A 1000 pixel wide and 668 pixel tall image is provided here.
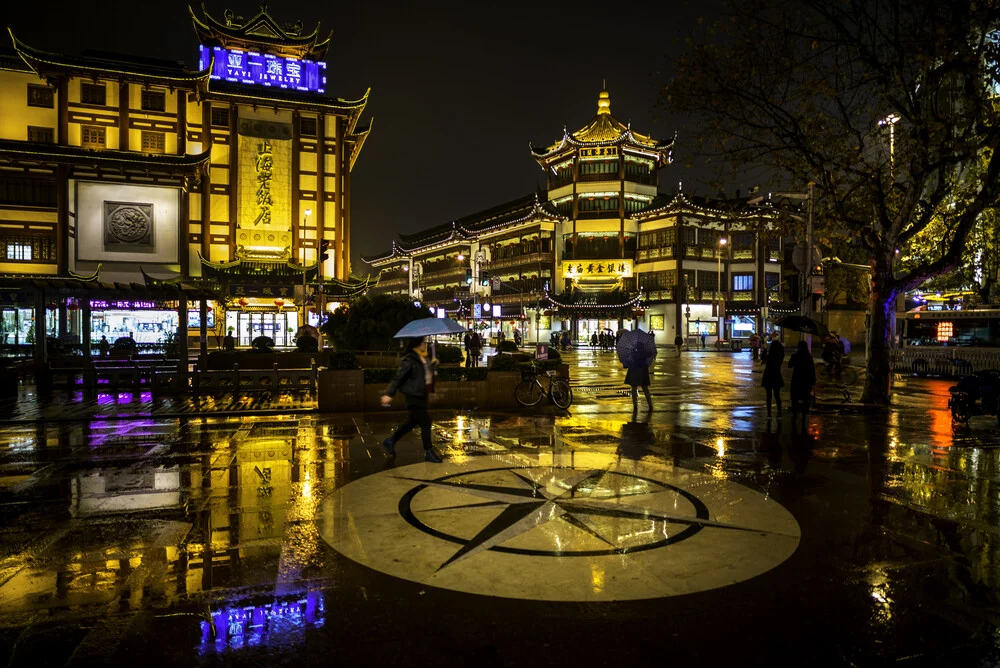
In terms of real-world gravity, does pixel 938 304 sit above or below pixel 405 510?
above

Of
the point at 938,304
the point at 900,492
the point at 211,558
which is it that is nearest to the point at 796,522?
the point at 900,492

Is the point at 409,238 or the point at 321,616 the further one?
the point at 409,238

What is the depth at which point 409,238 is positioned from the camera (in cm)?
8794

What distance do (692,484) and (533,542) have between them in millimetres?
2975

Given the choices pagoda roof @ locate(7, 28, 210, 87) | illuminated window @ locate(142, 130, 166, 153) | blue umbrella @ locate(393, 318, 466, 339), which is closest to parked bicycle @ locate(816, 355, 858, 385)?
blue umbrella @ locate(393, 318, 466, 339)

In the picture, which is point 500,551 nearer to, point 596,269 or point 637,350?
point 637,350

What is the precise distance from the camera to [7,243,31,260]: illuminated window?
34.5 metres

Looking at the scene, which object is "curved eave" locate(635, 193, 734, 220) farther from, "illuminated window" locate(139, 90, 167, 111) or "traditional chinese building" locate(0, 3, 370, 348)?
"illuminated window" locate(139, 90, 167, 111)

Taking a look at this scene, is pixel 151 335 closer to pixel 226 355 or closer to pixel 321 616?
pixel 226 355

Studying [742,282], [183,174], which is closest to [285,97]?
[183,174]

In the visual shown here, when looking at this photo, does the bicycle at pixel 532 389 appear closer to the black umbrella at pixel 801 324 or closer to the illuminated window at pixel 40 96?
the black umbrella at pixel 801 324

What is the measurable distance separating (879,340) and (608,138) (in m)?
47.5

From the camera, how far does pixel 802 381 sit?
11.9 m

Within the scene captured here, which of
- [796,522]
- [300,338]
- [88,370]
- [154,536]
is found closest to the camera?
[154,536]
